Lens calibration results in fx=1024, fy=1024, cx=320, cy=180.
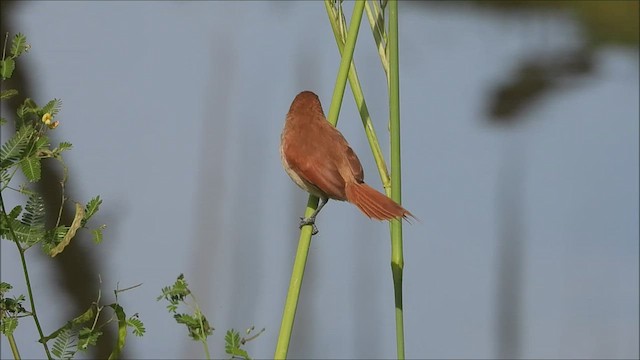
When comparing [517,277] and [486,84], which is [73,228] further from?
[486,84]

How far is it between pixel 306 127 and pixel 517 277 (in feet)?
3.63

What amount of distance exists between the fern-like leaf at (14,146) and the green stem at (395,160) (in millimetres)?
353

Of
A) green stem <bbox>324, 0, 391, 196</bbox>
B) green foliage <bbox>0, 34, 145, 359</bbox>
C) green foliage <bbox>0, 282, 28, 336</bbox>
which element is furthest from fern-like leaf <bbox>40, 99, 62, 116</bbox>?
green stem <bbox>324, 0, 391, 196</bbox>

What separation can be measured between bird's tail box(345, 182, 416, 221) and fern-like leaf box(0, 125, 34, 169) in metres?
0.38

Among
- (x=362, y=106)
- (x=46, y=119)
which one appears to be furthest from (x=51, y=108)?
(x=362, y=106)

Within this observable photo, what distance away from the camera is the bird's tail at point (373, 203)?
1069 millimetres

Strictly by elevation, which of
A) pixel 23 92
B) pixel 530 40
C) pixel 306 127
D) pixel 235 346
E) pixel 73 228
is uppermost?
pixel 530 40

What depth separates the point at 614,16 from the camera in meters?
3.12

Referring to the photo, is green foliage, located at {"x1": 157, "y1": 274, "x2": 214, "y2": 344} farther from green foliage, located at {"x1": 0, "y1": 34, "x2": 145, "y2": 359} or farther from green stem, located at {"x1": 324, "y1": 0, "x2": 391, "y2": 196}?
green stem, located at {"x1": 324, "y1": 0, "x2": 391, "y2": 196}

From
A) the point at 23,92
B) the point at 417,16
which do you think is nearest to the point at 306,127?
the point at 23,92

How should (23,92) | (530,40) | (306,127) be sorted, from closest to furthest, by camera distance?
(306,127), (23,92), (530,40)

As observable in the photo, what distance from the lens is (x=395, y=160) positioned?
3.39ft

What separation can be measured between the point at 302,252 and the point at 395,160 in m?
0.17

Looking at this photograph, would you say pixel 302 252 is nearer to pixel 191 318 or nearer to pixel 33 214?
pixel 191 318
